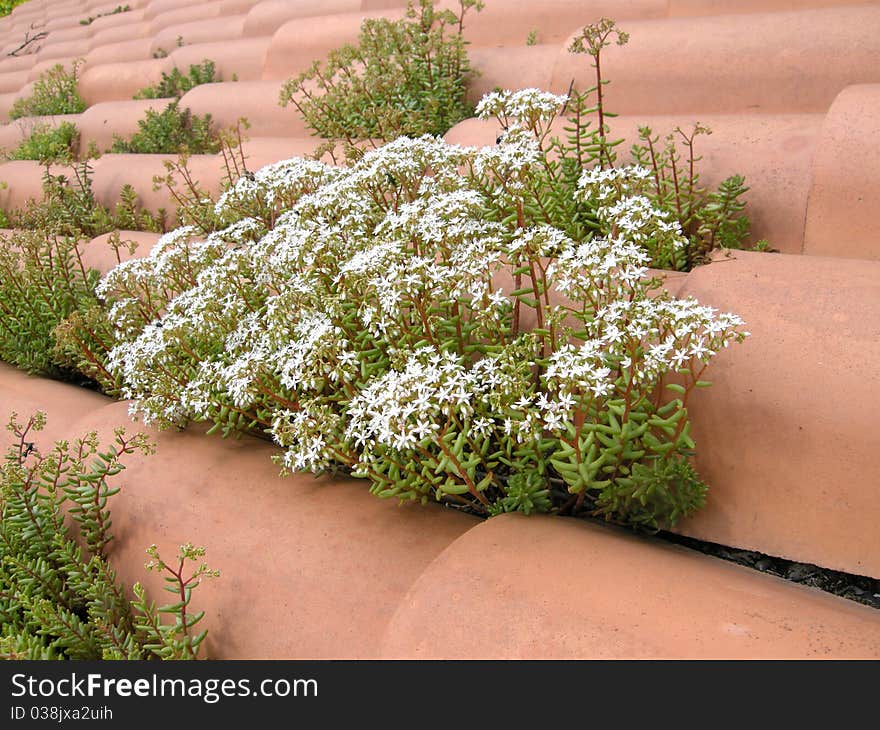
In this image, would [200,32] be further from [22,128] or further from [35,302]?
[35,302]

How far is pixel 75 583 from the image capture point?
8.37 feet

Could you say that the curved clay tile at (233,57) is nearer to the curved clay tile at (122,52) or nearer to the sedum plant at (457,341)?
→ the curved clay tile at (122,52)

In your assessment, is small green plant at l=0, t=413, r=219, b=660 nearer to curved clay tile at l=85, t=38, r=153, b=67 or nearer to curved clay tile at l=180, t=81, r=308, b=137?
curved clay tile at l=180, t=81, r=308, b=137

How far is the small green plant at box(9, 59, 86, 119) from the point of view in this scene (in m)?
8.91

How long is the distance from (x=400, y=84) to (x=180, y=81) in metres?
3.78

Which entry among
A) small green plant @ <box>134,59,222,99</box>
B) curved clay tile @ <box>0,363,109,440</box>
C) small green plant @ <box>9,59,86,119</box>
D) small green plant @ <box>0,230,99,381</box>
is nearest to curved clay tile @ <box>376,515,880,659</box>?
curved clay tile @ <box>0,363,109,440</box>

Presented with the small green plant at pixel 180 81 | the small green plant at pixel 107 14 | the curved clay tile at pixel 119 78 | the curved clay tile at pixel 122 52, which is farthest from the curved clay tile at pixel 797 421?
the small green plant at pixel 107 14

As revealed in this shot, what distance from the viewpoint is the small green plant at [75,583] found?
2.26 metres

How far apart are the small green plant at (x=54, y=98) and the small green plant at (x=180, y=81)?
1.64 meters

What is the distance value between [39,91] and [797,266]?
9.36 meters

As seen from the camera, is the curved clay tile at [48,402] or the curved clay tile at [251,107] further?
the curved clay tile at [251,107]

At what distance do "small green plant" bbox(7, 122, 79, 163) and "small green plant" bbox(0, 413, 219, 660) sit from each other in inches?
215

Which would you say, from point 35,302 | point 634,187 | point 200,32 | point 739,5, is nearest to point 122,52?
point 200,32

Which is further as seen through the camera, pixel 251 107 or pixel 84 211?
pixel 251 107
